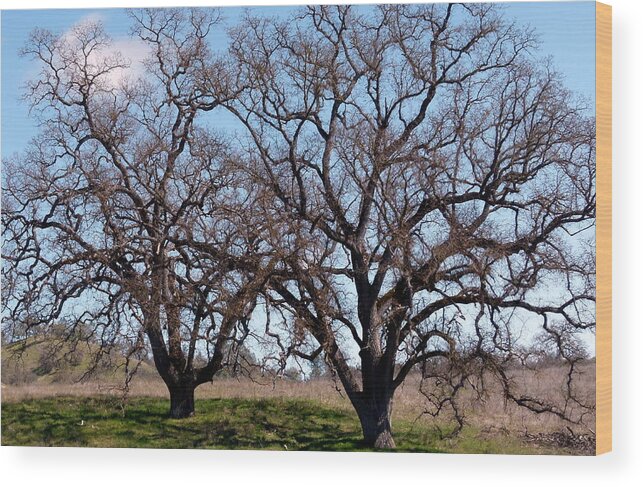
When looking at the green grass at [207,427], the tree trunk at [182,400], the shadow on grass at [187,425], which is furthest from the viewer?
the tree trunk at [182,400]

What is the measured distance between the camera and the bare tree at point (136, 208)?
521 inches

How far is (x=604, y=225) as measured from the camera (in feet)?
40.2

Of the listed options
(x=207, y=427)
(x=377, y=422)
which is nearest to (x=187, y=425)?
(x=207, y=427)

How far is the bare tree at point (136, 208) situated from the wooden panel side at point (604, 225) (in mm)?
3247

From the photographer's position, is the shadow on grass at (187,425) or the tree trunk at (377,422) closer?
the tree trunk at (377,422)

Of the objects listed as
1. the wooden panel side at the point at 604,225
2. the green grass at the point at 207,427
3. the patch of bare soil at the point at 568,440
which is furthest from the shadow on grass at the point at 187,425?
the wooden panel side at the point at 604,225

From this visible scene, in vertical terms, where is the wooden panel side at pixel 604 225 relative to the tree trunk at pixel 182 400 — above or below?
above

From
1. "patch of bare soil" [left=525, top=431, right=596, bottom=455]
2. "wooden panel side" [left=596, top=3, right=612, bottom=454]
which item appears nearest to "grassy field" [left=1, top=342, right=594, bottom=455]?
"patch of bare soil" [left=525, top=431, right=596, bottom=455]

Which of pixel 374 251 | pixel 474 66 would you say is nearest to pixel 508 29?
pixel 474 66

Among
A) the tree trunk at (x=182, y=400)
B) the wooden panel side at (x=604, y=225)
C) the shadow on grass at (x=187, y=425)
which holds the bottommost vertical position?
the shadow on grass at (x=187, y=425)

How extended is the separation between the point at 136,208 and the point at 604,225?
4620mm

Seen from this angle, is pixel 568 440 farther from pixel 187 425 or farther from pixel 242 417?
pixel 187 425

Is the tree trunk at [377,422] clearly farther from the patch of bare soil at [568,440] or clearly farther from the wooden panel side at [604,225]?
the wooden panel side at [604,225]

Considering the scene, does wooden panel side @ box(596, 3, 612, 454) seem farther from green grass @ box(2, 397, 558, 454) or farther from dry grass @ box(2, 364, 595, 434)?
green grass @ box(2, 397, 558, 454)
